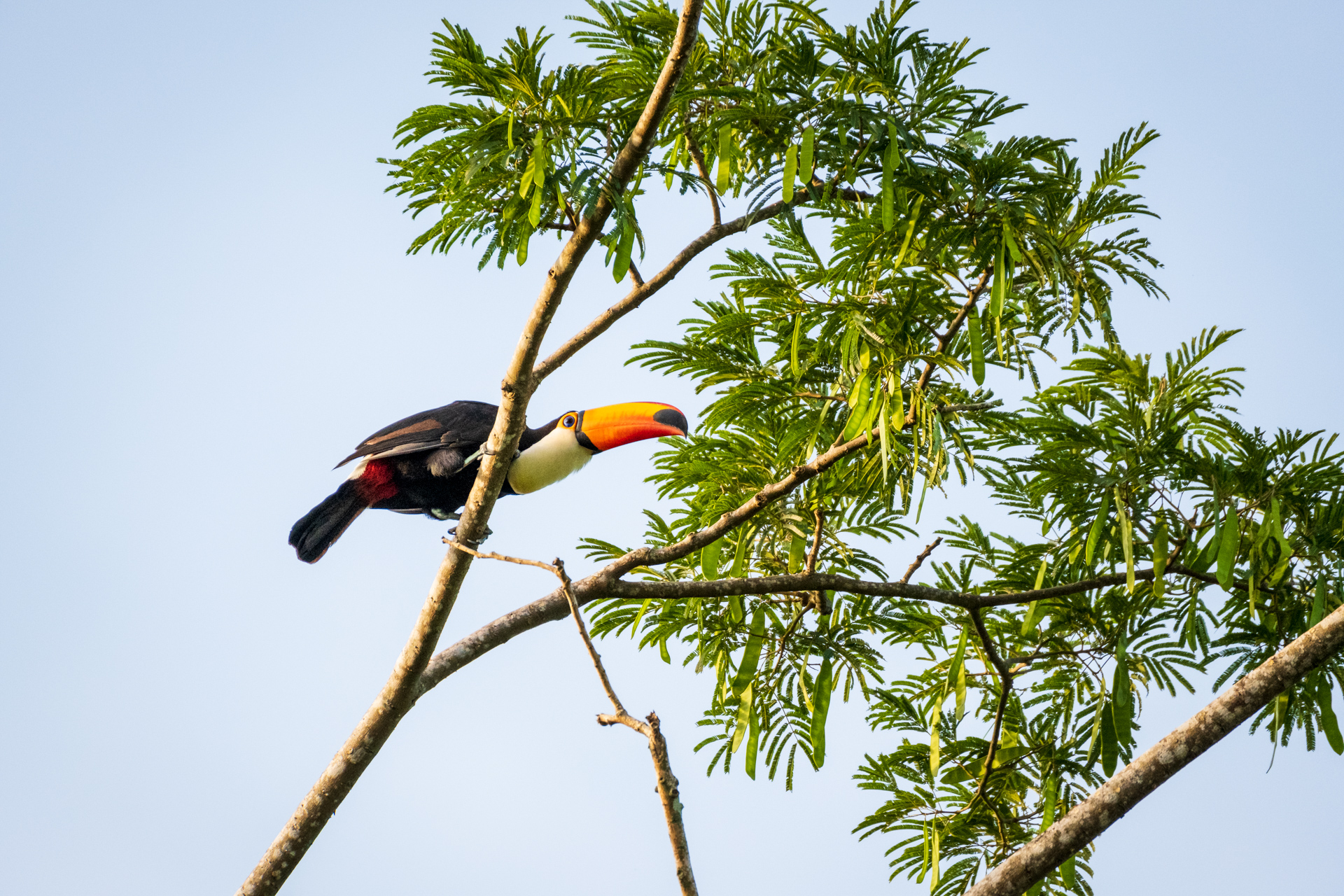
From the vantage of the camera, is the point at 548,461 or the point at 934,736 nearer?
the point at 934,736

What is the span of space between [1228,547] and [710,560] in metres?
1.60

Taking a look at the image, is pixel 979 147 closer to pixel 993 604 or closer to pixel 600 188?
pixel 600 188

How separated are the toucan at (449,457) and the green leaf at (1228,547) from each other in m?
2.16

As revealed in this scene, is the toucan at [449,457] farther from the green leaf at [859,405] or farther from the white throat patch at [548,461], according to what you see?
the green leaf at [859,405]

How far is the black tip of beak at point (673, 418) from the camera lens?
4.79 m

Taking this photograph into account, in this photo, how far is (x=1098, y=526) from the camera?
3.39 m

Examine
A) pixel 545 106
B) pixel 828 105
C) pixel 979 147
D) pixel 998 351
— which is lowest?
pixel 998 351

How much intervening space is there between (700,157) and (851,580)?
1508 millimetres

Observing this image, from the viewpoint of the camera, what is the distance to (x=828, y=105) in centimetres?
351

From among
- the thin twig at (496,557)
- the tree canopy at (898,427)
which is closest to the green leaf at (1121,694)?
the tree canopy at (898,427)

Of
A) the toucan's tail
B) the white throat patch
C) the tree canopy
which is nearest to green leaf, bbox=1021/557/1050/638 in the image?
the tree canopy

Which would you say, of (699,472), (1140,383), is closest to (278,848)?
(699,472)

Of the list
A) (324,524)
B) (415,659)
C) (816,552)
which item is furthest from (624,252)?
(324,524)

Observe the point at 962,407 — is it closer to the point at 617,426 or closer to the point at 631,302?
the point at 631,302
